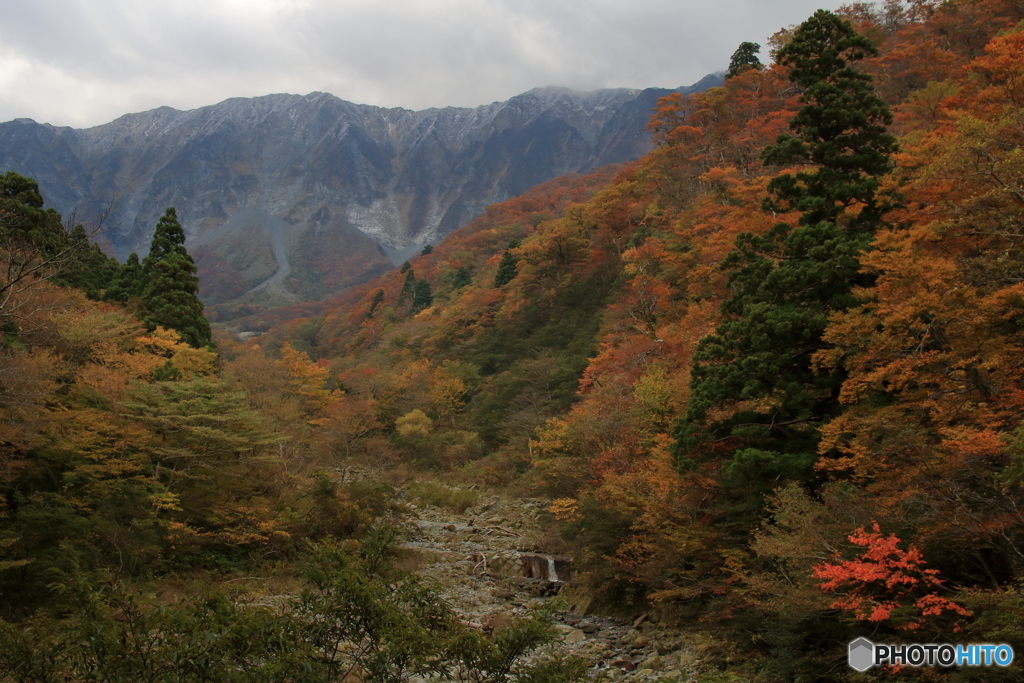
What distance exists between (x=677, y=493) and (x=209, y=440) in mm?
13984

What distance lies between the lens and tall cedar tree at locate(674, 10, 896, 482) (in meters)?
13.1

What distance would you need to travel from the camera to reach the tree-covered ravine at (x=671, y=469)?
7402 millimetres

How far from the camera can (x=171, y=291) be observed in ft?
95.8

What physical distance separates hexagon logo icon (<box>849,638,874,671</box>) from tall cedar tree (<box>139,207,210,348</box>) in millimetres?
28678

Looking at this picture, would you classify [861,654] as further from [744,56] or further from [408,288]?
[408,288]

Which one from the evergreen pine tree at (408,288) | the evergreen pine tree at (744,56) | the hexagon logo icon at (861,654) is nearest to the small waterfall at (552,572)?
the hexagon logo icon at (861,654)

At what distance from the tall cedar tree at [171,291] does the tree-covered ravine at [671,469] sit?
6.1 inches

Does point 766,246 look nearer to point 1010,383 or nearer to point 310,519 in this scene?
point 1010,383

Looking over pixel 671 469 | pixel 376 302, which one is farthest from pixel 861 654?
pixel 376 302

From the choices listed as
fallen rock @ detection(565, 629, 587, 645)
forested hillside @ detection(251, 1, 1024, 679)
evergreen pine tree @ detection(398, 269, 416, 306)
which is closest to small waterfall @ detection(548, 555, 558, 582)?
forested hillside @ detection(251, 1, 1024, 679)

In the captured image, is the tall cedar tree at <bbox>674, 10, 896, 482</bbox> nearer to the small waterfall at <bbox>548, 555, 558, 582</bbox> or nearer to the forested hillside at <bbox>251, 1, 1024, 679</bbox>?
the forested hillside at <bbox>251, 1, 1024, 679</bbox>

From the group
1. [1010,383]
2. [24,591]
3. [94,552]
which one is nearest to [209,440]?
[94,552]

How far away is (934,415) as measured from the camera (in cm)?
995

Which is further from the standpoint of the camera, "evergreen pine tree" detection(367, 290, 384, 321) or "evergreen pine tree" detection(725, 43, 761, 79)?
"evergreen pine tree" detection(367, 290, 384, 321)
